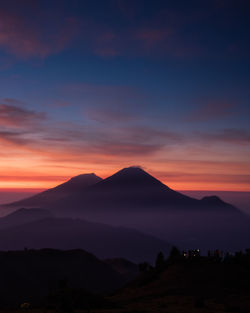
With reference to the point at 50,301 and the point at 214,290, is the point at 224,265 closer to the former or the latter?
the point at 214,290

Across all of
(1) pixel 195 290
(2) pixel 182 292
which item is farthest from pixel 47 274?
(2) pixel 182 292

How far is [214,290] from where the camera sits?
120 feet

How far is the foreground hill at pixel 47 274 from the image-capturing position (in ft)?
243

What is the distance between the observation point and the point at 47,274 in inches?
3408

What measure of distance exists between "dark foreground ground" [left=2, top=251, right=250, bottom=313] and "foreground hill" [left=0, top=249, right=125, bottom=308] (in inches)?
1305

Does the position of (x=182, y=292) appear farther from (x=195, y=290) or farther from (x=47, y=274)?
(x=47, y=274)

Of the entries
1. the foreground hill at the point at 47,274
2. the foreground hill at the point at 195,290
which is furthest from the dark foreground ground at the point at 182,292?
the foreground hill at the point at 47,274

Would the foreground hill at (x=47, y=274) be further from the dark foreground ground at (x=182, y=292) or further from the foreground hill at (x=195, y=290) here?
the foreground hill at (x=195, y=290)

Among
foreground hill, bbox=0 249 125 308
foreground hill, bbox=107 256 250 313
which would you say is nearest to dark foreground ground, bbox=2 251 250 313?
foreground hill, bbox=107 256 250 313

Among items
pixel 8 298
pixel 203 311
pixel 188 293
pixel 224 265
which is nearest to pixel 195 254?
pixel 224 265

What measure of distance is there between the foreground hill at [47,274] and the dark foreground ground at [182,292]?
33.1 meters

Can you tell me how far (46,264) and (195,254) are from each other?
2071 inches

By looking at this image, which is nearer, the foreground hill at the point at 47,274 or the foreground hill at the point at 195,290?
the foreground hill at the point at 195,290

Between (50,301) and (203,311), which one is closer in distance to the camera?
(203,311)
